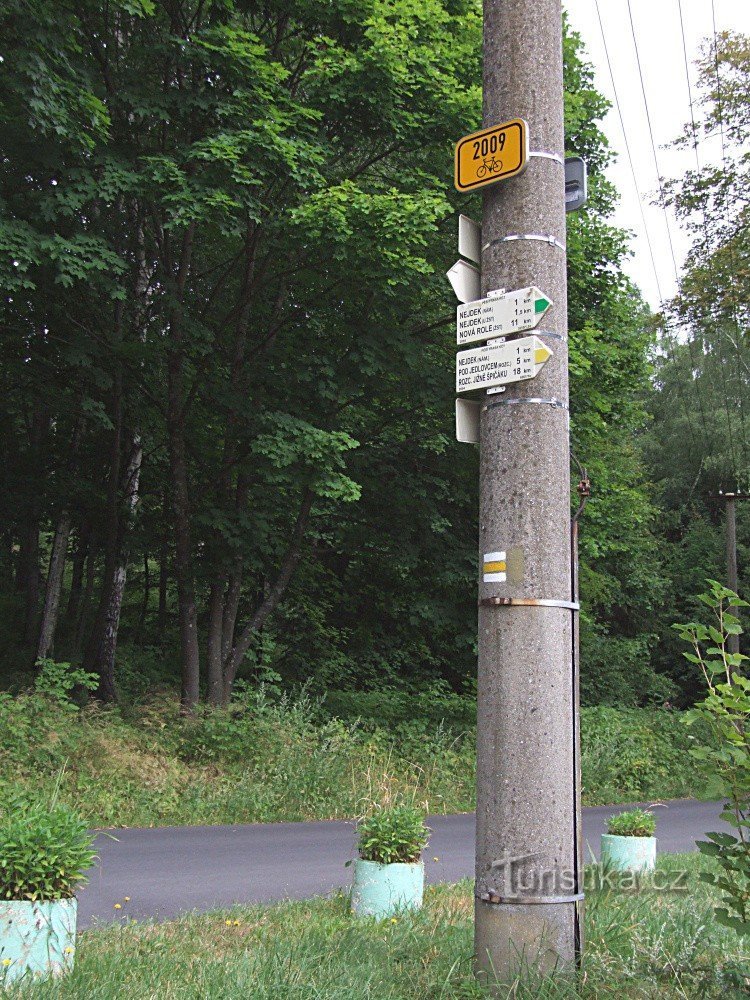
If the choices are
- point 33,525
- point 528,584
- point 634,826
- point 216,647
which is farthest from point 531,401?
point 33,525

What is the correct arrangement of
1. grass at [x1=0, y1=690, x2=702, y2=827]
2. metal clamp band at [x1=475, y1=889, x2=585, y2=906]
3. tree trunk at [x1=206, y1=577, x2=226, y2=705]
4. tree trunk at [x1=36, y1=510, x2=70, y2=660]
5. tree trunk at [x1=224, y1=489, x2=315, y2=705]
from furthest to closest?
tree trunk at [x1=36, y1=510, x2=70, y2=660] → tree trunk at [x1=224, y1=489, x2=315, y2=705] → tree trunk at [x1=206, y1=577, x2=226, y2=705] → grass at [x1=0, y1=690, x2=702, y2=827] → metal clamp band at [x1=475, y1=889, x2=585, y2=906]

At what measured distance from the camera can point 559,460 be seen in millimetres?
4102

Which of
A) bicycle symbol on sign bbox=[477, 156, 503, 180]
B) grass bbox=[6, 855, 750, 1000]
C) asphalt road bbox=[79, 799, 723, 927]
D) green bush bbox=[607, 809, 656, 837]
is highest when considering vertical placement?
bicycle symbol on sign bbox=[477, 156, 503, 180]

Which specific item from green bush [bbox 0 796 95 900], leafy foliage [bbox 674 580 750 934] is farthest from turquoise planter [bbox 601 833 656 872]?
green bush [bbox 0 796 95 900]

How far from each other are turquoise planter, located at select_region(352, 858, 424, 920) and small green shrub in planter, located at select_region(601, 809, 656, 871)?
2232 mm

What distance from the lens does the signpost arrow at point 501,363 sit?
4.09 m

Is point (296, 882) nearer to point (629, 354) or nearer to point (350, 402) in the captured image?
point (350, 402)

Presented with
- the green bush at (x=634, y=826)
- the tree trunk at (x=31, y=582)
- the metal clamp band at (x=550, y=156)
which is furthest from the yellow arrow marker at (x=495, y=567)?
the tree trunk at (x=31, y=582)

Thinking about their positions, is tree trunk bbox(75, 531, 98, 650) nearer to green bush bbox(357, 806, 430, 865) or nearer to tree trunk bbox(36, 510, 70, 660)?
tree trunk bbox(36, 510, 70, 660)

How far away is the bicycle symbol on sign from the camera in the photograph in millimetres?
4254

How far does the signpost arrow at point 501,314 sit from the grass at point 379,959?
251 centimetres

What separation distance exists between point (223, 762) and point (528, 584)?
33.7ft

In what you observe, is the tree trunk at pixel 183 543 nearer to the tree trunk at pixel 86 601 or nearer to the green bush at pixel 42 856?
the tree trunk at pixel 86 601

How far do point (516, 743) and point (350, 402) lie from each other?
1219cm
